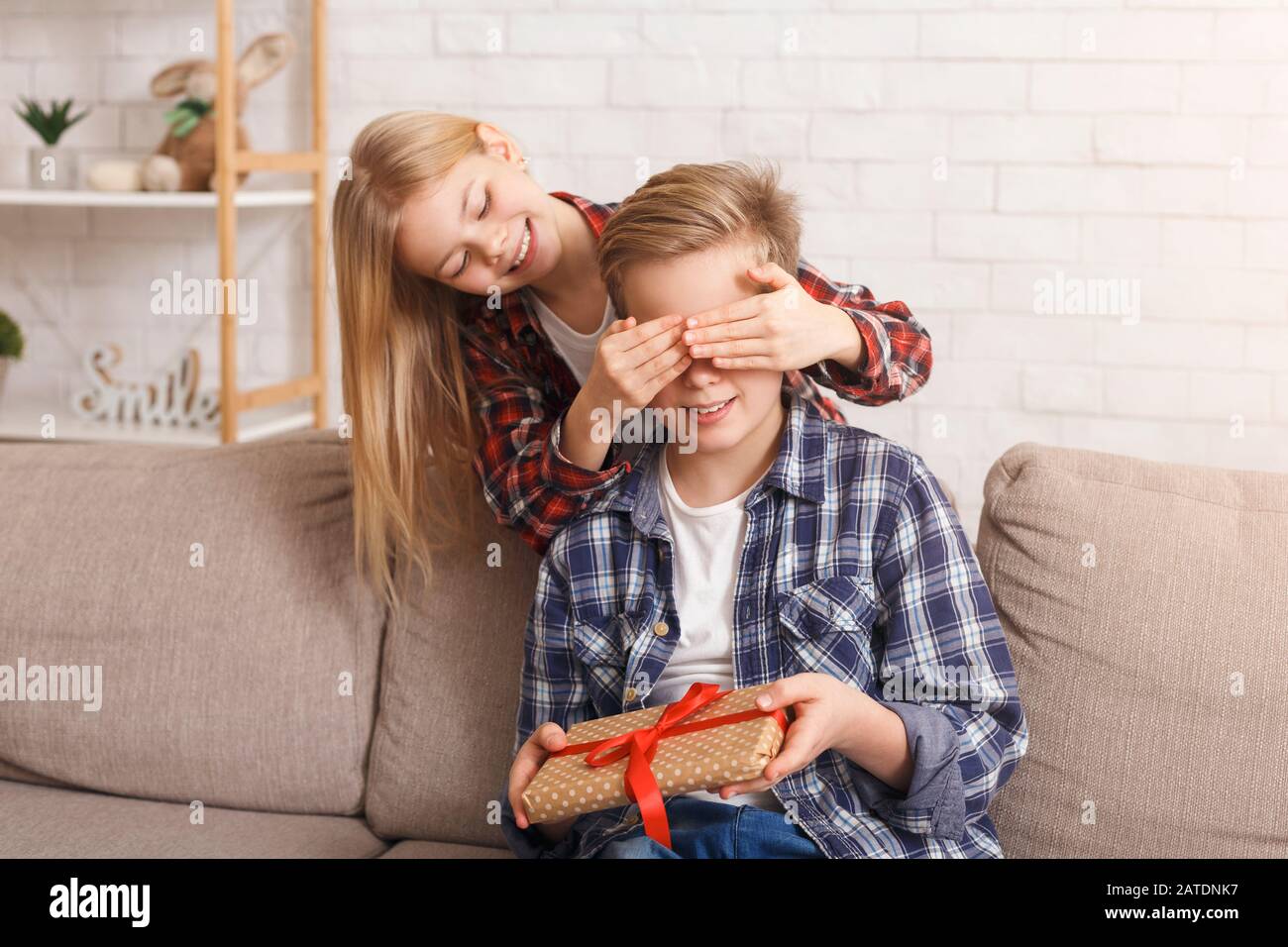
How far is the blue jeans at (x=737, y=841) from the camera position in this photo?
1.21 m

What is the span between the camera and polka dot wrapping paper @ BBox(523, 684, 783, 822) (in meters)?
1.06

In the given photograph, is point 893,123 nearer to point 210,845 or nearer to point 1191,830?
point 1191,830

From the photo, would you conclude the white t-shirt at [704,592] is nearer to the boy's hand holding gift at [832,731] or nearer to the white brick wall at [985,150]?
the boy's hand holding gift at [832,731]

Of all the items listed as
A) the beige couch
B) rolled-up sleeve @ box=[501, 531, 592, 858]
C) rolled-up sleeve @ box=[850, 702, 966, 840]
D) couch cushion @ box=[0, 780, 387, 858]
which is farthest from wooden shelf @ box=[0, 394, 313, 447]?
rolled-up sleeve @ box=[850, 702, 966, 840]

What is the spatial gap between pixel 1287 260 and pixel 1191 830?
1473 mm

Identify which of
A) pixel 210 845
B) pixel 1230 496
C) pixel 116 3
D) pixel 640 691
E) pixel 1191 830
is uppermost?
pixel 116 3

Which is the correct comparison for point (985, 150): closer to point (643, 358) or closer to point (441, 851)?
point (643, 358)

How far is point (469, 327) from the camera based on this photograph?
164cm

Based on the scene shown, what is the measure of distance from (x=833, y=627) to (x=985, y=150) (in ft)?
4.96

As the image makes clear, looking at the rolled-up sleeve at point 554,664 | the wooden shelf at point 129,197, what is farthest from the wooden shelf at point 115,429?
the rolled-up sleeve at point 554,664

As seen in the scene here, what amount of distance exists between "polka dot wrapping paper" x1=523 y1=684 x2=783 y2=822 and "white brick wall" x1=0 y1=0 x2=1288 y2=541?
5.09ft

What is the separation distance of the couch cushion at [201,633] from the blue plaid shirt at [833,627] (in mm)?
346
